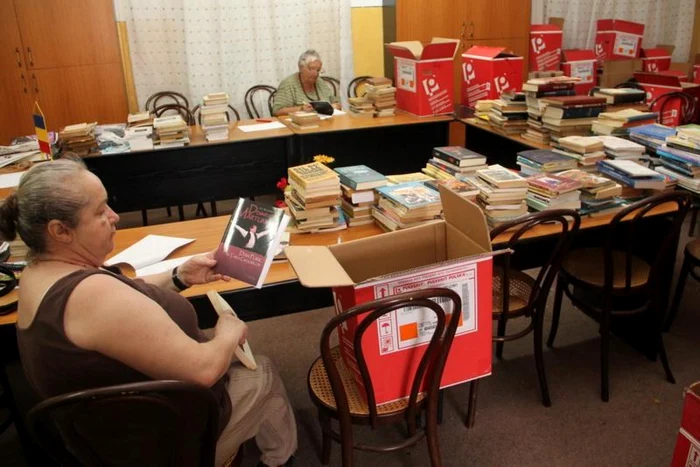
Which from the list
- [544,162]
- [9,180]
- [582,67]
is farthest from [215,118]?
[582,67]

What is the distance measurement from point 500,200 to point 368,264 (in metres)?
0.74

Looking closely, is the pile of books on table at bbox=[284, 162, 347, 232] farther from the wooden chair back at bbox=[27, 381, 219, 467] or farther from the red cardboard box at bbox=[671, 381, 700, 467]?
the red cardboard box at bbox=[671, 381, 700, 467]

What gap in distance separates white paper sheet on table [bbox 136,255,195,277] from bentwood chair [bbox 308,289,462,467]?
0.59 m

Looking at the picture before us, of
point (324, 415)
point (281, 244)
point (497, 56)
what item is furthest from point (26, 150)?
point (497, 56)

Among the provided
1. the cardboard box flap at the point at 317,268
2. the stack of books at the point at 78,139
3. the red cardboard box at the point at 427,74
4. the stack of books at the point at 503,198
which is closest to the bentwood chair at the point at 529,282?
the stack of books at the point at 503,198

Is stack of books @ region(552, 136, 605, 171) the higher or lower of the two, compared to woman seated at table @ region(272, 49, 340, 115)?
lower

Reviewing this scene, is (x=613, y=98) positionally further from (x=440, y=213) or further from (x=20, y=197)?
(x=20, y=197)

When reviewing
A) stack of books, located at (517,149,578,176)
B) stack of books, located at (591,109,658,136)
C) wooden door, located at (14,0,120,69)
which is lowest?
stack of books, located at (517,149,578,176)

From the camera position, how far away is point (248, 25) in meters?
4.91

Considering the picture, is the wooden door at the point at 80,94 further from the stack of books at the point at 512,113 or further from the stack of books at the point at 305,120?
the stack of books at the point at 512,113

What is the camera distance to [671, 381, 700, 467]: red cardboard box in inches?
55.4

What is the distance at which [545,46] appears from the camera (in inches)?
222

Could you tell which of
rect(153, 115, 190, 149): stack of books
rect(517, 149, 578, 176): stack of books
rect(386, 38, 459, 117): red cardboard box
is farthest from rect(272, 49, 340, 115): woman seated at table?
rect(517, 149, 578, 176): stack of books

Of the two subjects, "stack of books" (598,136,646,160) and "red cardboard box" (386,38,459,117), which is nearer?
"stack of books" (598,136,646,160)
